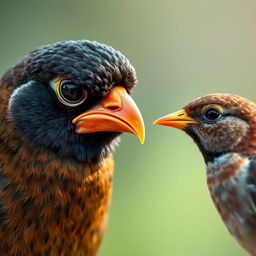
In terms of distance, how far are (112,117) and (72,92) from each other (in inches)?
9.6

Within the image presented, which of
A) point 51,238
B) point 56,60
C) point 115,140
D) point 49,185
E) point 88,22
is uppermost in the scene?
point 88,22

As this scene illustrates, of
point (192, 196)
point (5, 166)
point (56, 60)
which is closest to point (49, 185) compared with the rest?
point (5, 166)

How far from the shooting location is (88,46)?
12.4 ft

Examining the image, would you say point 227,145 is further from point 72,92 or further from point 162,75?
point 162,75

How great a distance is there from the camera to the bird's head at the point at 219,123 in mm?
3686

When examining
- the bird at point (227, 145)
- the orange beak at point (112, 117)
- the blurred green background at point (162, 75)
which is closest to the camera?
the bird at point (227, 145)

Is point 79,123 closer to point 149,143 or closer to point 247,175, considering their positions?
point 247,175

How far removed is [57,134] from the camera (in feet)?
12.4

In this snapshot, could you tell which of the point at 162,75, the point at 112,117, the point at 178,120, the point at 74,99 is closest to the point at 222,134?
the point at 178,120

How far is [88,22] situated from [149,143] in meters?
2.47

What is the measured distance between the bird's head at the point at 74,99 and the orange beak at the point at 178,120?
15 centimetres

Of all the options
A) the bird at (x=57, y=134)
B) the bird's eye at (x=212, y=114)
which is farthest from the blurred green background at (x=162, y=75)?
the bird's eye at (x=212, y=114)

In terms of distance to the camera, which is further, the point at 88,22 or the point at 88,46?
the point at 88,22

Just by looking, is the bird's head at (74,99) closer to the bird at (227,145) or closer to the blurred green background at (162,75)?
the bird at (227,145)
